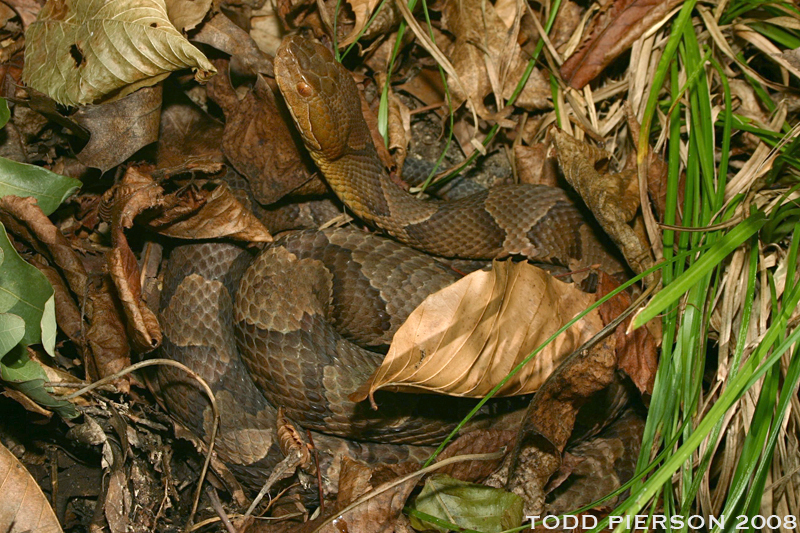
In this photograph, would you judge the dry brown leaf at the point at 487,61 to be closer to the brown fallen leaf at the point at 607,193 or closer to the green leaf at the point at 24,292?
the brown fallen leaf at the point at 607,193

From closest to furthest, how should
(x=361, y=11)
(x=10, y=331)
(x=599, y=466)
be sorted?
(x=10, y=331) < (x=599, y=466) < (x=361, y=11)

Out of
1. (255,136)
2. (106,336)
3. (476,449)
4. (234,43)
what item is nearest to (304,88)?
(255,136)

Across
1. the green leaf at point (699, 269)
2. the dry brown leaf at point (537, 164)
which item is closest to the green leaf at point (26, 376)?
the green leaf at point (699, 269)

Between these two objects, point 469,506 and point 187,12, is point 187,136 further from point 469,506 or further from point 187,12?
point 469,506

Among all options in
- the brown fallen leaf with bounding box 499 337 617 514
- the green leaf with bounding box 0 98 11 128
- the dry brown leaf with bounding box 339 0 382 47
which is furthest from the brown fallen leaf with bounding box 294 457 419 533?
the dry brown leaf with bounding box 339 0 382 47

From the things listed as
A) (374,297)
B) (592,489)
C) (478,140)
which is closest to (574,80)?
(478,140)

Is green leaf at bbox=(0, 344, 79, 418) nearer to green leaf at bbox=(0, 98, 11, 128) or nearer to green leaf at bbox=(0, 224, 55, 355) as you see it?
green leaf at bbox=(0, 224, 55, 355)
